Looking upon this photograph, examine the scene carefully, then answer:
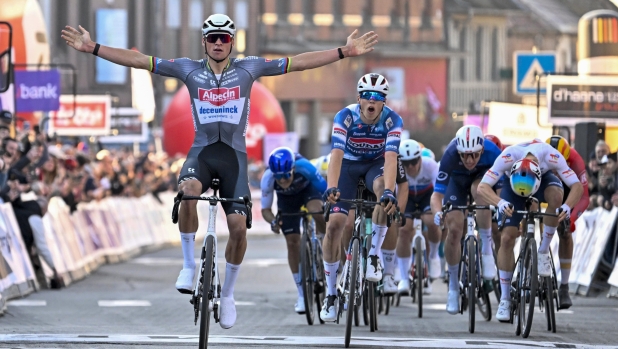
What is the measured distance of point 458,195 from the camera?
49.3 ft

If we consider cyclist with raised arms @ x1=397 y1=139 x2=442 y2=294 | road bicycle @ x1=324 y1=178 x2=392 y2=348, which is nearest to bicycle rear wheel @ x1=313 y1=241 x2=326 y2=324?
cyclist with raised arms @ x1=397 y1=139 x2=442 y2=294

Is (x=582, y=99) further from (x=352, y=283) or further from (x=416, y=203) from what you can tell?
(x=352, y=283)

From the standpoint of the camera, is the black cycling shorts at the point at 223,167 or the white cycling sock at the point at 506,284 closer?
the black cycling shorts at the point at 223,167

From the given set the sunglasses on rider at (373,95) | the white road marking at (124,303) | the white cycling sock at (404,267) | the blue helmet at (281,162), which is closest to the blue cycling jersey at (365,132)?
the sunglasses on rider at (373,95)

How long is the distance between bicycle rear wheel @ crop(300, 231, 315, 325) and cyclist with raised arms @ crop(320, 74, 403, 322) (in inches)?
47.2

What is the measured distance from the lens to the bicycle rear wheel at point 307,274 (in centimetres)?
1438

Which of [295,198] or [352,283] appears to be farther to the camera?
[295,198]

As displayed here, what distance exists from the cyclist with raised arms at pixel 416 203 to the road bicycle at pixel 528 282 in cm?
322

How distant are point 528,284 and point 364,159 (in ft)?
5.96

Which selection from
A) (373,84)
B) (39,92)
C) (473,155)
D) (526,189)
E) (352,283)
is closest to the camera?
(352,283)

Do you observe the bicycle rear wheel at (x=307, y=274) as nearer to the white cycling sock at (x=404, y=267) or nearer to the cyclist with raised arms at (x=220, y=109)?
the white cycling sock at (x=404, y=267)

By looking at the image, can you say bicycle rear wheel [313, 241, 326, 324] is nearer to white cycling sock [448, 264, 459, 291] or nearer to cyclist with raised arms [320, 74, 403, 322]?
white cycling sock [448, 264, 459, 291]

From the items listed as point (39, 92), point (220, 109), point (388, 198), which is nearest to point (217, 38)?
point (220, 109)

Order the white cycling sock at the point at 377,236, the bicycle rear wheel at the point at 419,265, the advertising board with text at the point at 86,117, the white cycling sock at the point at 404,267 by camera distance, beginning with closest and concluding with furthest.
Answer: the white cycling sock at the point at 377,236
the bicycle rear wheel at the point at 419,265
the white cycling sock at the point at 404,267
the advertising board with text at the point at 86,117
